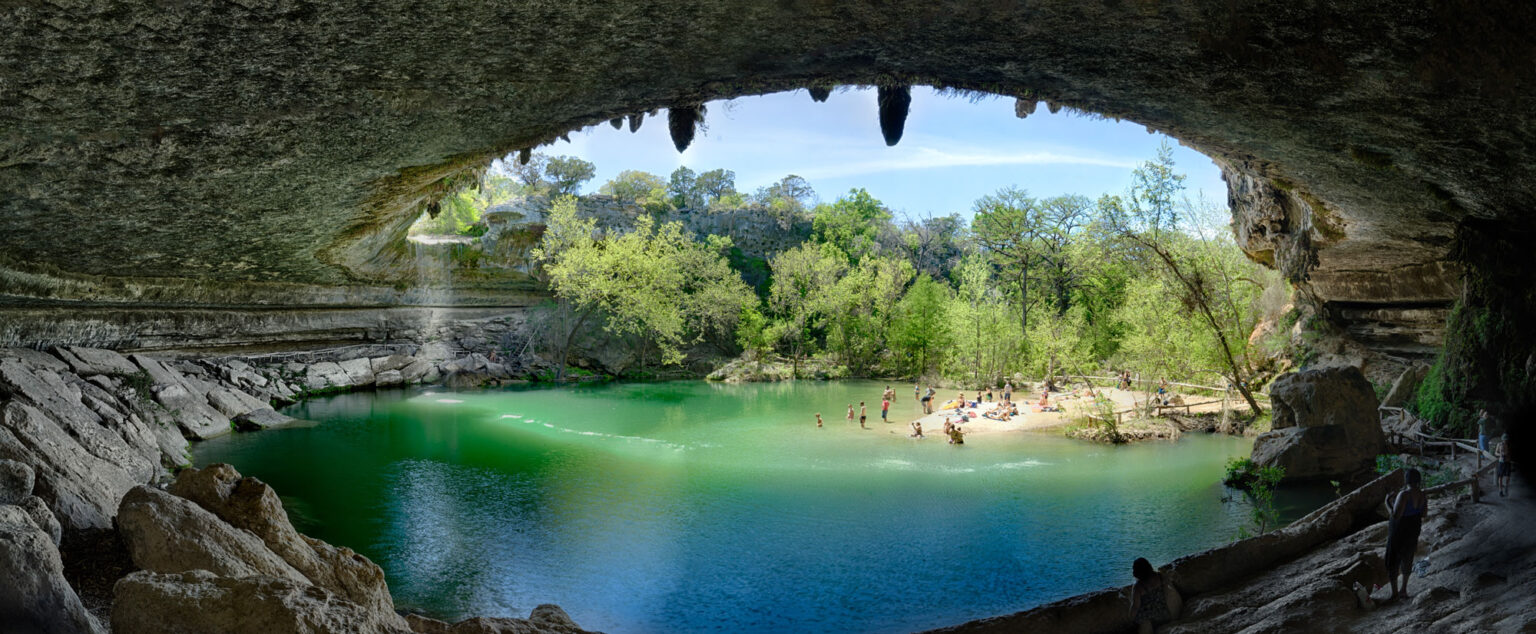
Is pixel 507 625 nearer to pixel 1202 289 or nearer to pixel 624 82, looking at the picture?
pixel 624 82

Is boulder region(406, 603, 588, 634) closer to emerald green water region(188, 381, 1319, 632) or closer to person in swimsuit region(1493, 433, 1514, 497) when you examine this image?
emerald green water region(188, 381, 1319, 632)

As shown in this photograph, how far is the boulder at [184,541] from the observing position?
6.60 m

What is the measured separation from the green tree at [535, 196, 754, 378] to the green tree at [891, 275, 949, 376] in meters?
9.90

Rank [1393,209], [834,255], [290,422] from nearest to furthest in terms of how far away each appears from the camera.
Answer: [1393,209], [290,422], [834,255]

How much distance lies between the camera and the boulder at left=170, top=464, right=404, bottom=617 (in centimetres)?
737

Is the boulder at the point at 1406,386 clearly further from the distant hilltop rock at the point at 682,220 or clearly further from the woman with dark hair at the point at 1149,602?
the distant hilltop rock at the point at 682,220

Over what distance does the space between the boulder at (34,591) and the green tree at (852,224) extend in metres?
51.3

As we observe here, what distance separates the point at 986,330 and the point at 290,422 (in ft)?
90.0

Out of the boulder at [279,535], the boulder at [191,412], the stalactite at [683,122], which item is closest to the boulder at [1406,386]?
the stalactite at [683,122]

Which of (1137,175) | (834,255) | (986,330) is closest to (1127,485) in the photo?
(986,330)

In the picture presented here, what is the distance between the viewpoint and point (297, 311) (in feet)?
84.0

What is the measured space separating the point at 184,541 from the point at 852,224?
185ft

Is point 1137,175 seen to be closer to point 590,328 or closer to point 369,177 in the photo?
point 590,328

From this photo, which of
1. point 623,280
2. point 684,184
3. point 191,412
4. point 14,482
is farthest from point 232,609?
point 684,184
